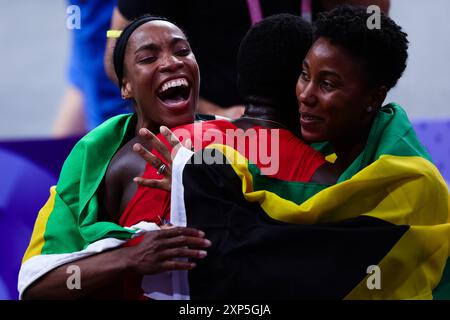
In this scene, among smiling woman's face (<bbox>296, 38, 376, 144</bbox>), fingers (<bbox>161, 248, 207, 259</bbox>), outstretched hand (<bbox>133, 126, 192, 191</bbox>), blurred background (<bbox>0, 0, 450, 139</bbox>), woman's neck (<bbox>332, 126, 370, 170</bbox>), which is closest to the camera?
fingers (<bbox>161, 248, 207, 259</bbox>)

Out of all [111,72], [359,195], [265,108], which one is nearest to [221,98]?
[111,72]

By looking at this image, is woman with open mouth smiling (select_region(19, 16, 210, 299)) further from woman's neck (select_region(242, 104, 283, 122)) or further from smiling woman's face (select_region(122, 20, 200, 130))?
woman's neck (select_region(242, 104, 283, 122))

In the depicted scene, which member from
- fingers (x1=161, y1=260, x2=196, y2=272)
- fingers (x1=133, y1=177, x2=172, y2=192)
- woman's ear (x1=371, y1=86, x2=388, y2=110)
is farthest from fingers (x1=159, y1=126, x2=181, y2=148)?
woman's ear (x1=371, y1=86, x2=388, y2=110)

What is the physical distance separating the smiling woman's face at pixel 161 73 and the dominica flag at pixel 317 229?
424mm

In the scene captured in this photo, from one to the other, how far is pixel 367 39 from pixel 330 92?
0.18 m

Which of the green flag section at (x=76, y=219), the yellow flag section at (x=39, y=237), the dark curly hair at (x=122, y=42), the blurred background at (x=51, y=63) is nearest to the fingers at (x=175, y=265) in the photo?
the green flag section at (x=76, y=219)

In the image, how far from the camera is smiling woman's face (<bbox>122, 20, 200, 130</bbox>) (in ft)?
9.64

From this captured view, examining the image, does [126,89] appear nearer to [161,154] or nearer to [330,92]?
[161,154]

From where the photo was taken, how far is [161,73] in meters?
2.94

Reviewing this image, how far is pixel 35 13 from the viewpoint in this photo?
7785mm

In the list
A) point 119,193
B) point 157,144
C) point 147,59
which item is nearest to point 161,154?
point 157,144

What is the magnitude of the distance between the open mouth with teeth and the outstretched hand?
354mm
